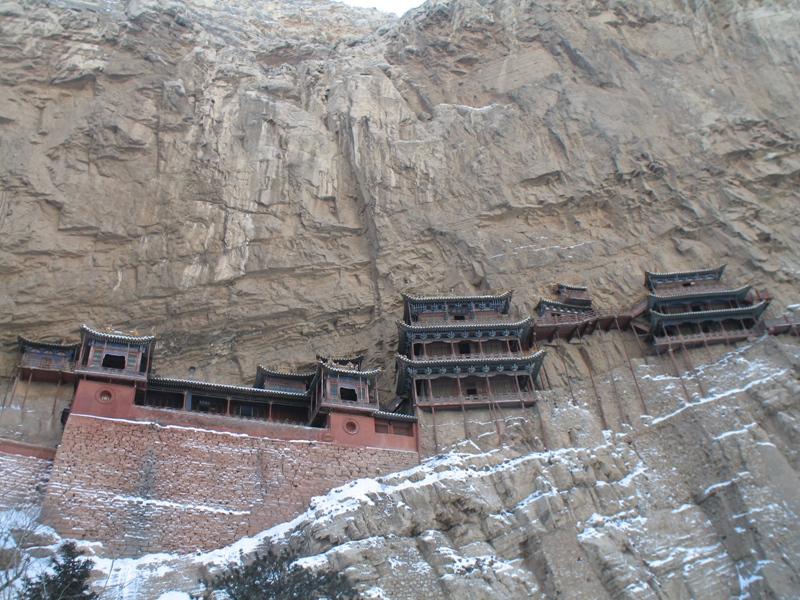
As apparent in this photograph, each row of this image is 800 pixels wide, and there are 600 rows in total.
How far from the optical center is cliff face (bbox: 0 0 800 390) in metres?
34.8

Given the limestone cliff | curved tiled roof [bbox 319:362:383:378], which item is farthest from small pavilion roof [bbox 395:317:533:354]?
curved tiled roof [bbox 319:362:383:378]

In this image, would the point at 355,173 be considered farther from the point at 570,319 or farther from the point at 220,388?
the point at 220,388

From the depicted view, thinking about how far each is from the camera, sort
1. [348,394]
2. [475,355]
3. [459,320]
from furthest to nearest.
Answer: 1. [459,320]
2. [475,355]
3. [348,394]

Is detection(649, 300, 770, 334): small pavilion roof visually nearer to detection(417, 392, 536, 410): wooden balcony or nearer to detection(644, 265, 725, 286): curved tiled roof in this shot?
detection(644, 265, 725, 286): curved tiled roof

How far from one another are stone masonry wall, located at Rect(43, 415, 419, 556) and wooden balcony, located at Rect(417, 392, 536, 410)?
11.2ft

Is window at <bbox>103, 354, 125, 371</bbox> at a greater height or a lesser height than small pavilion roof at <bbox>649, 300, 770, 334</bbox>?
lesser

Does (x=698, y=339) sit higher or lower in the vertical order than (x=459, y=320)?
lower

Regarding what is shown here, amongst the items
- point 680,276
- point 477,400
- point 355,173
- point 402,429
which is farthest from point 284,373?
point 680,276

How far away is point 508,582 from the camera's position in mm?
22234

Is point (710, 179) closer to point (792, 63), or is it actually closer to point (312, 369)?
Answer: point (792, 63)

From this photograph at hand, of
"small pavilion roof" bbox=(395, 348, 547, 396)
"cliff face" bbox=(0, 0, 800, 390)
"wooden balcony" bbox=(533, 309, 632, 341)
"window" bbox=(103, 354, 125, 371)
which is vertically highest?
"cliff face" bbox=(0, 0, 800, 390)

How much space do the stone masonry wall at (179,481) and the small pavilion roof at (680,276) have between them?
16.3 metres

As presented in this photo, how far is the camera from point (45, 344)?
30.1 m

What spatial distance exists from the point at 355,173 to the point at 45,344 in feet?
55.9
